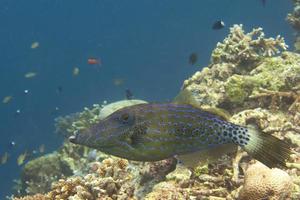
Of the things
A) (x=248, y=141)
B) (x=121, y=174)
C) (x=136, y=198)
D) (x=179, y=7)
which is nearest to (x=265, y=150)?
(x=248, y=141)

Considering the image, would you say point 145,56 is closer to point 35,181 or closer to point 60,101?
point 60,101

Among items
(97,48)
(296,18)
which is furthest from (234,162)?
(97,48)

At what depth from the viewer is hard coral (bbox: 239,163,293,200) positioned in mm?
3971

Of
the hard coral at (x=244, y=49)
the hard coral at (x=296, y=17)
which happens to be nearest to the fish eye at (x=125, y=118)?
the hard coral at (x=244, y=49)

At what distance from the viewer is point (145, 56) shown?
296 feet

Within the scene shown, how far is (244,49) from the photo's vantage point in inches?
335

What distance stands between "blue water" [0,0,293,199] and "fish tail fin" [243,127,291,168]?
167ft

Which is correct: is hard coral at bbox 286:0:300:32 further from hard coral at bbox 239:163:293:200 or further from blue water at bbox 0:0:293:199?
blue water at bbox 0:0:293:199

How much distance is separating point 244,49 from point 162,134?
5.51 meters

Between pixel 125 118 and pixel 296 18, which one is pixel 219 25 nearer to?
pixel 296 18

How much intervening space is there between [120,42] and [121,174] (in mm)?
98017

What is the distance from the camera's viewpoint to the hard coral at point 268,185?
397 centimetres

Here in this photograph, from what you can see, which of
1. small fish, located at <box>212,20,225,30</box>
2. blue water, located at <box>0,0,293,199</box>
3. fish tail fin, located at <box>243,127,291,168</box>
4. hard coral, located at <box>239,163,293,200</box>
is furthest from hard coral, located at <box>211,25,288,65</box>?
blue water, located at <box>0,0,293,199</box>

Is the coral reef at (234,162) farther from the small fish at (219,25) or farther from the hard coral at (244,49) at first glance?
the small fish at (219,25)
